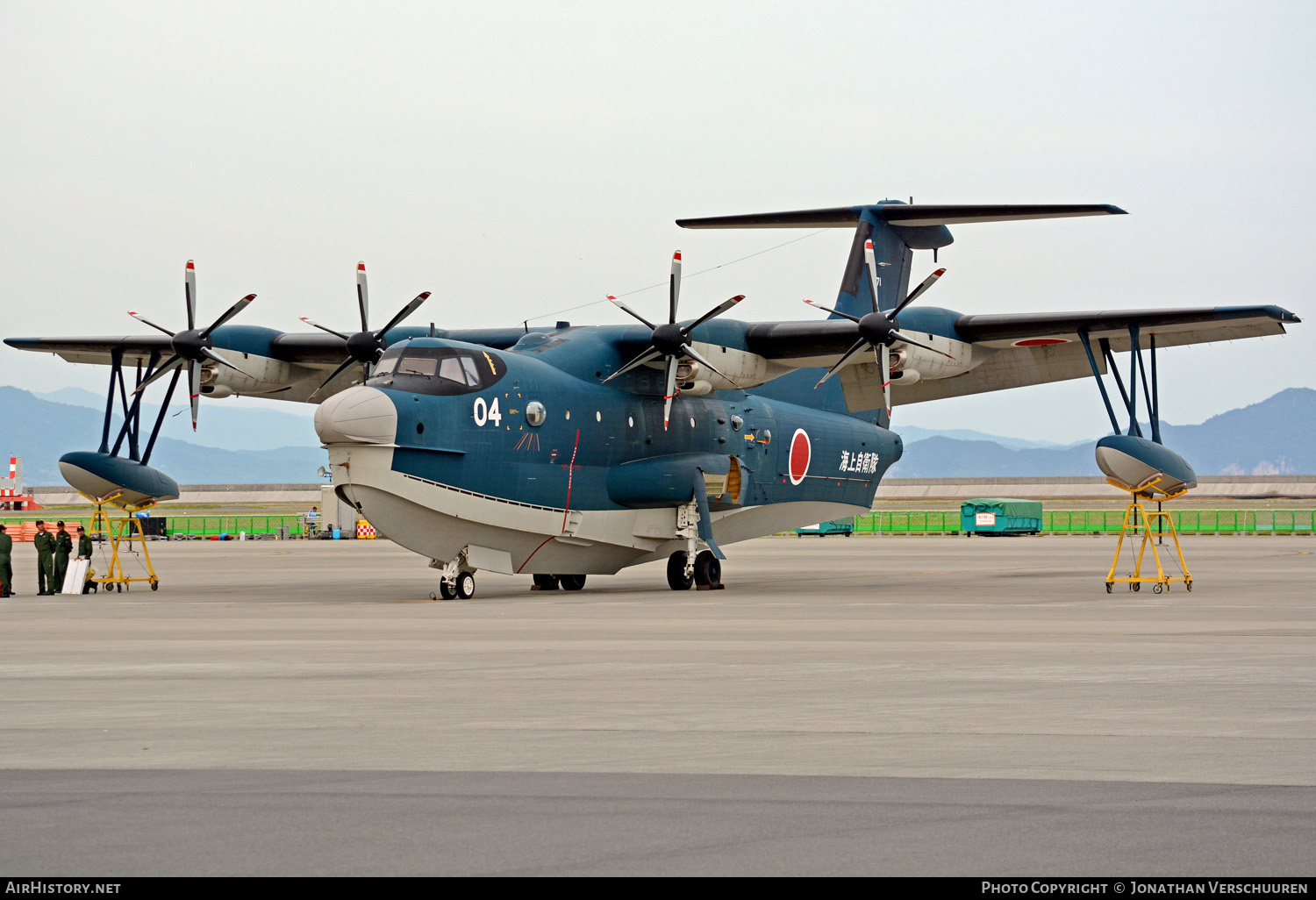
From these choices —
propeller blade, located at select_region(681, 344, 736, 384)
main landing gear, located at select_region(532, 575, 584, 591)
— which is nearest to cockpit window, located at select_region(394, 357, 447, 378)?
propeller blade, located at select_region(681, 344, 736, 384)

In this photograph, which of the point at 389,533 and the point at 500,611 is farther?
the point at 389,533

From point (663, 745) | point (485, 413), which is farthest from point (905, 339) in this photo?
point (663, 745)

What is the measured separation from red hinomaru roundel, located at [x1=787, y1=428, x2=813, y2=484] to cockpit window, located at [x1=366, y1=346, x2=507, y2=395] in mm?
9102

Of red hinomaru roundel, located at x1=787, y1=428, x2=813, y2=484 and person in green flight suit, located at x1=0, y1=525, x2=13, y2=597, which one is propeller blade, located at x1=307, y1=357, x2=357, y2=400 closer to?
person in green flight suit, located at x1=0, y1=525, x2=13, y2=597

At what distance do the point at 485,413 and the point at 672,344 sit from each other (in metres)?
3.99

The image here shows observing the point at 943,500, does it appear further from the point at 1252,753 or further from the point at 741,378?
the point at 1252,753

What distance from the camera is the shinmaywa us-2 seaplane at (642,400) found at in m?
24.2

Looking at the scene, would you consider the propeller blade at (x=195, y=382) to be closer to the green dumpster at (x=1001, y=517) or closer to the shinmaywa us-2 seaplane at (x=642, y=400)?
the shinmaywa us-2 seaplane at (x=642, y=400)

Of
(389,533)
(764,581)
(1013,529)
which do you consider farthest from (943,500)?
(389,533)

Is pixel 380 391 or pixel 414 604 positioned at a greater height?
pixel 380 391

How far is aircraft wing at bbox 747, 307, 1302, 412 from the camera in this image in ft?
87.7

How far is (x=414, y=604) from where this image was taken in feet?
76.6
